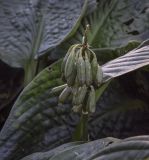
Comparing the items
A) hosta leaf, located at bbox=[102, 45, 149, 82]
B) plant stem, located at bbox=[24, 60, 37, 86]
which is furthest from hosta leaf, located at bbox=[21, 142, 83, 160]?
plant stem, located at bbox=[24, 60, 37, 86]

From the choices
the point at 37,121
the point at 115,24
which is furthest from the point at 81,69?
the point at 115,24

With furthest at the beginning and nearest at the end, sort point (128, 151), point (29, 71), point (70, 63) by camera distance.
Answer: point (29, 71) → point (70, 63) → point (128, 151)

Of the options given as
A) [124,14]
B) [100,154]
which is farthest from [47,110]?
[124,14]

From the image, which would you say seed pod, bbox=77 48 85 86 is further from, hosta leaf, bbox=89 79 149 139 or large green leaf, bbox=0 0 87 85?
large green leaf, bbox=0 0 87 85

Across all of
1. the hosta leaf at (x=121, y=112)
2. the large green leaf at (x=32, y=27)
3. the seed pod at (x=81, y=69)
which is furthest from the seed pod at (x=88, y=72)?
the large green leaf at (x=32, y=27)

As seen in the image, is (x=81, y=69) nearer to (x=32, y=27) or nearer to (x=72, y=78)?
(x=72, y=78)

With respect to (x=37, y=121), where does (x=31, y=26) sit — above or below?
above

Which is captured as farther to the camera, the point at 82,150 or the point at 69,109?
the point at 69,109

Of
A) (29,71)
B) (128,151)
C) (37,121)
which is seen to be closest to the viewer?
(128,151)

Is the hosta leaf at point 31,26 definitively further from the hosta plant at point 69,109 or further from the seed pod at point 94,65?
the seed pod at point 94,65
